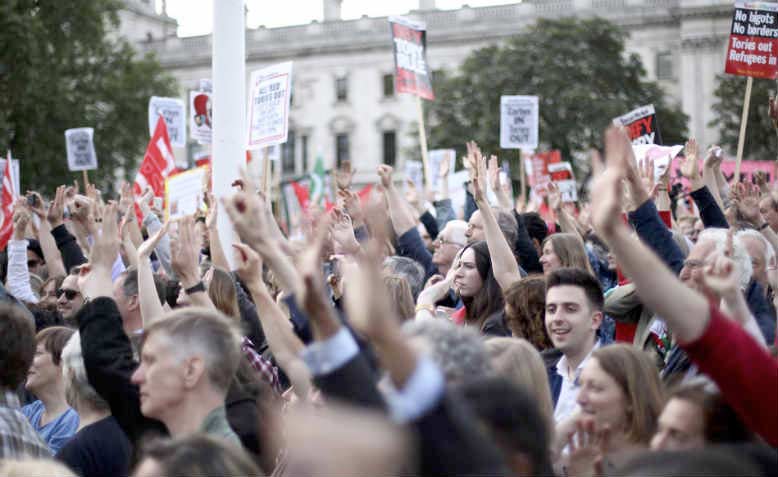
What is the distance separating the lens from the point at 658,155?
26.6 feet

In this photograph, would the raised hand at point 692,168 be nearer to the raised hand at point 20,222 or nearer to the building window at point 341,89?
the raised hand at point 20,222

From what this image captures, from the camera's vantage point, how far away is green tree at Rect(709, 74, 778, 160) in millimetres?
42000

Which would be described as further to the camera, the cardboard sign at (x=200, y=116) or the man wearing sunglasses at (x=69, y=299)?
the cardboard sign at (x=200, y=116)

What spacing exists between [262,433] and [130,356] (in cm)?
53

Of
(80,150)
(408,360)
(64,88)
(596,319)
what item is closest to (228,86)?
(596,319)

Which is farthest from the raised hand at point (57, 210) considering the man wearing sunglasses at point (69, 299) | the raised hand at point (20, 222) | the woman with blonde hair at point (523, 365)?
the woman with blonde hair at point (523, 365)

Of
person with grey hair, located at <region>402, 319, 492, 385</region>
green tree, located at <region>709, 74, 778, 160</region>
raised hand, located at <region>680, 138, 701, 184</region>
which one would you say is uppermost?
person with grey hair, located at <region>402, 319, 492, 385</region>

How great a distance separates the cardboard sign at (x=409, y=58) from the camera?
12055 millimetres

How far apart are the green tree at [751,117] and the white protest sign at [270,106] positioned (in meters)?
33.7

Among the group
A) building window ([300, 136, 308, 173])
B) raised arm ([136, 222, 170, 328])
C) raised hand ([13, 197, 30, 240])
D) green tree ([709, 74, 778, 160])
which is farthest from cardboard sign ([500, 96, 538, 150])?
building window ([300, 136, 308, 173])

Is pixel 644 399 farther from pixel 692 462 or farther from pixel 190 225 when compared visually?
pixel 190 225

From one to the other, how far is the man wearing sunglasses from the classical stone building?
5322 centimetres

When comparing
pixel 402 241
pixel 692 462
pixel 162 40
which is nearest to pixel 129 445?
pixel 692 462

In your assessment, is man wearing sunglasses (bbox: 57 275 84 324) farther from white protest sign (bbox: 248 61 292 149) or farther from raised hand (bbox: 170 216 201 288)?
white protest sign (bbox: 248 61 292 149)
